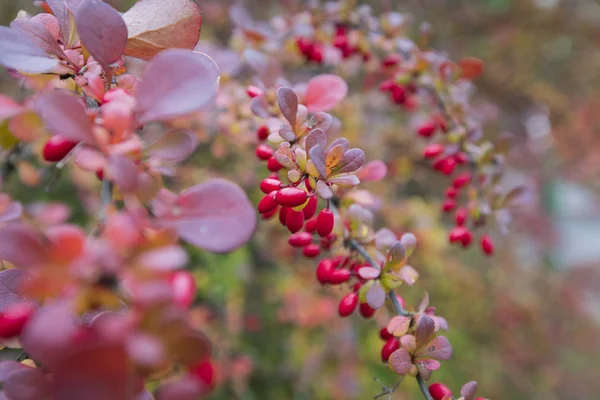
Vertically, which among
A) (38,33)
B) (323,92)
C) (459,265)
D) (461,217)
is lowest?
(459,265)

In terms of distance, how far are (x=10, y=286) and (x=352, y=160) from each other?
0.34 meters

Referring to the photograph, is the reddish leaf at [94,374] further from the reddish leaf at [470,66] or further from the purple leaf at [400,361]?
the reddish leaf at [470,66]

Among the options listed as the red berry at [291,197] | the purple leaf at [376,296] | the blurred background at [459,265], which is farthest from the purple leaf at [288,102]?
the blurred background at [459,265]

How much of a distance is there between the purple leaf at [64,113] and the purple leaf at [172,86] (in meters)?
0.05

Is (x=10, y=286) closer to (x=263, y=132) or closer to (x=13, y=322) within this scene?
(x=13, y=322)

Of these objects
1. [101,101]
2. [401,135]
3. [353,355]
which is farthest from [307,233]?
[353,355]

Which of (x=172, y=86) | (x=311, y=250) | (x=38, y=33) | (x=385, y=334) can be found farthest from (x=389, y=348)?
(x=38, y=33)

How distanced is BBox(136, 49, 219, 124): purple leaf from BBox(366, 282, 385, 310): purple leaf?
0.92 ft

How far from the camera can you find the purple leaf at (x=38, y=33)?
1.46 feet

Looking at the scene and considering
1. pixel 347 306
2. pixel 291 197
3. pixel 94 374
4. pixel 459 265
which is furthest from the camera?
pixel 459 265

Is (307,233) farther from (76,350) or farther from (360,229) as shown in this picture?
(76,350)

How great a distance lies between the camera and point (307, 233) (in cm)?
62

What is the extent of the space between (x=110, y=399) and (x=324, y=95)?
46 cm

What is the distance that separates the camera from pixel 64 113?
0.32m
